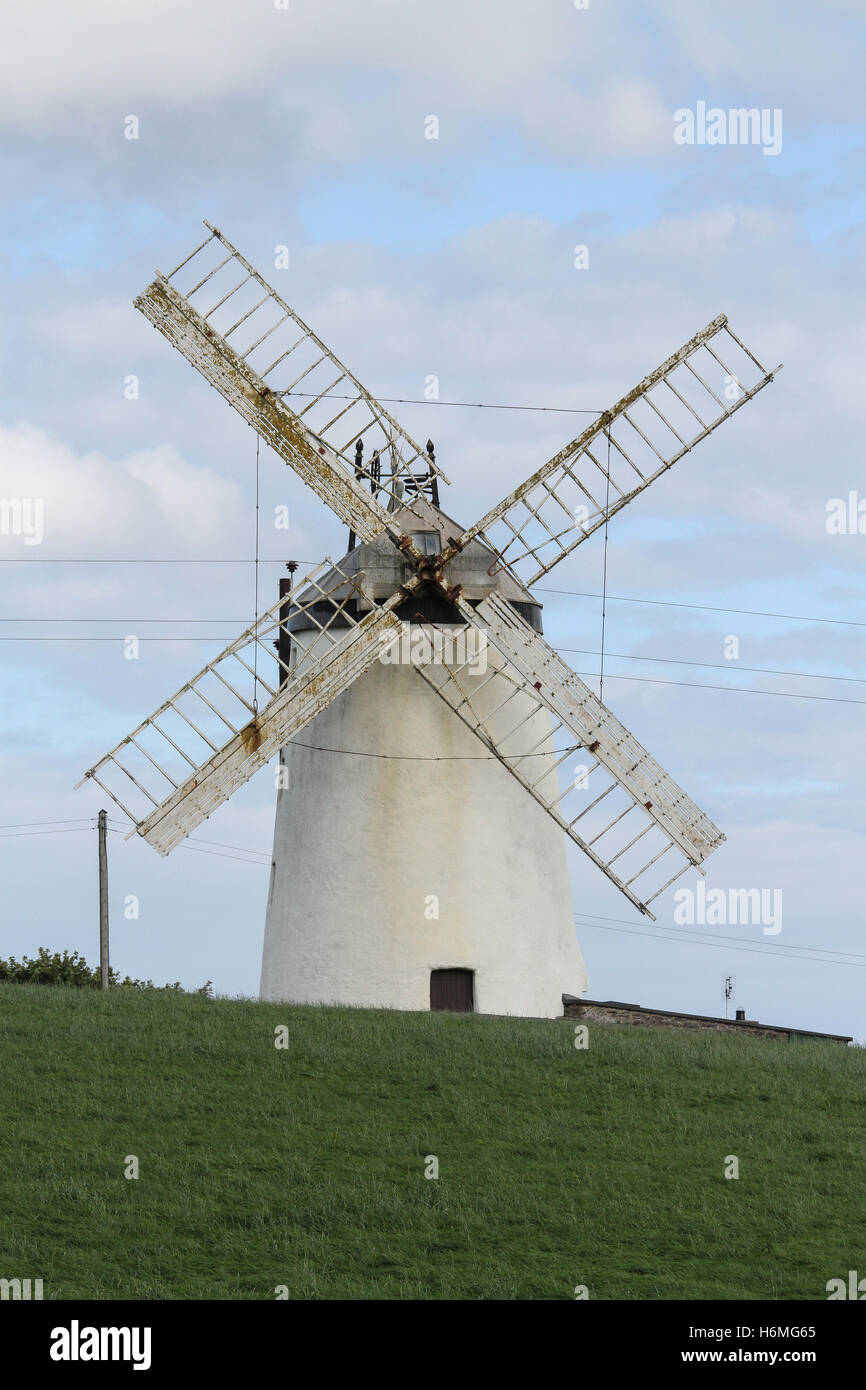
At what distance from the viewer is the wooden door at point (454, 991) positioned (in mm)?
24250

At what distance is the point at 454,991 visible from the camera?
24.3 meters

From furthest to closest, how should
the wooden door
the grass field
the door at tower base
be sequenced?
the wooden door → the door at tower base → the grass field

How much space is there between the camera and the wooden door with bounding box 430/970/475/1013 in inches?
955

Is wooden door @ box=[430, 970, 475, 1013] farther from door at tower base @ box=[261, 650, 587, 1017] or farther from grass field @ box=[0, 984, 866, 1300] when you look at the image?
grass field @ box=[0, 984, 866, 1300]

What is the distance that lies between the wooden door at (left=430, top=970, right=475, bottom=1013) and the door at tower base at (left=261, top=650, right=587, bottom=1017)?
0.11 meters

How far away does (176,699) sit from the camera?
2395 cm

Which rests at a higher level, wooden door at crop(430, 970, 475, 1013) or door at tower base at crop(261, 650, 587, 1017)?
door at tower base at crop(261, 650, 587, 1017)

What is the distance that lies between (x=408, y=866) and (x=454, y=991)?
1.79 metres

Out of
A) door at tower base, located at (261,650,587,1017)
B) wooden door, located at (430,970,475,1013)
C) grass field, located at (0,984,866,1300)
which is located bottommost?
grass field, located at (0,984,866,1300)

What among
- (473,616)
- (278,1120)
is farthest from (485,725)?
(278,1120)

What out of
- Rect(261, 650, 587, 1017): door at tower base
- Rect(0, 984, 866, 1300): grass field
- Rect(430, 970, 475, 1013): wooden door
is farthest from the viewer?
Rect(430, 970, 475, 1013): wooden door

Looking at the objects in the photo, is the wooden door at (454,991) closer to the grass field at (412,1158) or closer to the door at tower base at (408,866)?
the door at tower base at (408,866)

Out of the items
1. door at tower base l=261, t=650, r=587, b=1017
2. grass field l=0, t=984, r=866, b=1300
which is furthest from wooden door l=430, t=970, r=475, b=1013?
grass field l=0, t=984, r=866, b=1300
